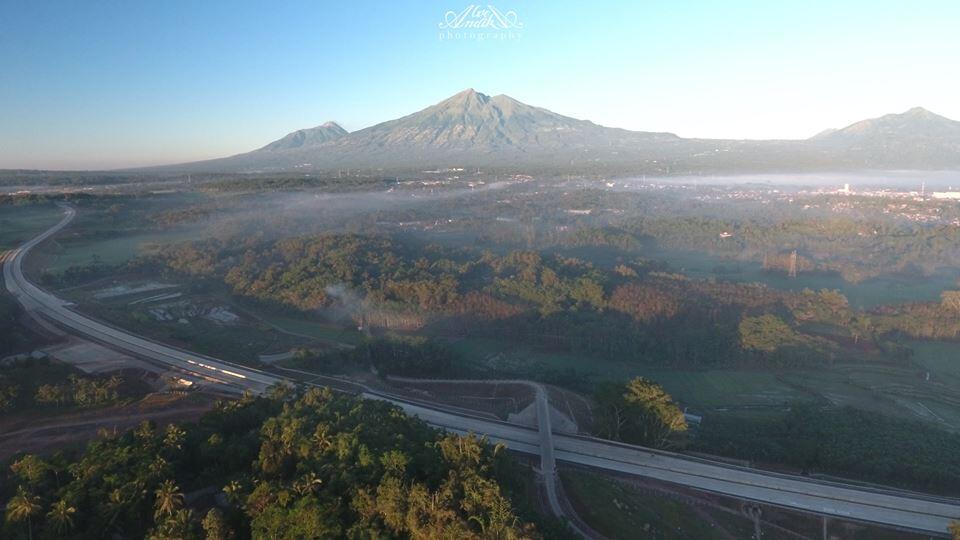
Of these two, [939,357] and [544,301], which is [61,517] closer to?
[544,301]

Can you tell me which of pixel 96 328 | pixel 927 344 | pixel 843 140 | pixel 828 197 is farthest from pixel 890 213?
pixel 843 140

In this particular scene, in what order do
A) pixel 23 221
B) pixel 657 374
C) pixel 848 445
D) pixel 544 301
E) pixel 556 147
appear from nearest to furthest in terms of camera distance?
pixel 848 445 < pixel 657 374 < pixel 544 301 < pixel 23 221 < pixel 556 147

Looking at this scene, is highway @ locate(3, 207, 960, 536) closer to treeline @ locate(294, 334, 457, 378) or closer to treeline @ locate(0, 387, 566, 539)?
treeline @ locate(294, 334, 457, 378)

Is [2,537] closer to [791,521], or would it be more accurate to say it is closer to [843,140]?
[791,521]

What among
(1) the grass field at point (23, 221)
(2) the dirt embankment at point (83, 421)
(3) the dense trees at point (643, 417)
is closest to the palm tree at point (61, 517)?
(2) the dirt embankment at point (83, 421)

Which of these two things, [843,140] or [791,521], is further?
[843,140]

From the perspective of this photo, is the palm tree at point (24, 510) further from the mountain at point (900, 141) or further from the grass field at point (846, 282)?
the mountain at point (900, 141)

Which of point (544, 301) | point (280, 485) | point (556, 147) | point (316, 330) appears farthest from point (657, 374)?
point (556, 147)

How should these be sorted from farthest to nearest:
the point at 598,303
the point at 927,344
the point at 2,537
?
1. the point at 598,303
2. the point at 927,344
3. the point at 2,537
